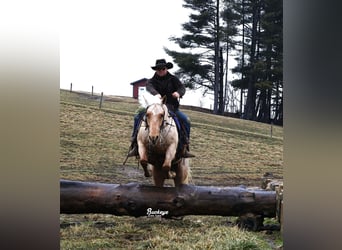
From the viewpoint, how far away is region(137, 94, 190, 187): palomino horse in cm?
445

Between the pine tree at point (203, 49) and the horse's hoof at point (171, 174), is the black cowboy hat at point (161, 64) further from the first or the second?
the horse's hoof at point (171, 174)

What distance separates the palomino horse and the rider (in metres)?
0.06

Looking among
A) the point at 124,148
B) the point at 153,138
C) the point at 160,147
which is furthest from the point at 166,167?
the point at 124,148

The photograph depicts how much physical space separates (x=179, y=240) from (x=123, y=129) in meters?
1.14

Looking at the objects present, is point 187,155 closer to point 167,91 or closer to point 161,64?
point 167,91

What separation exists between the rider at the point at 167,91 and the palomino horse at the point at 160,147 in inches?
2.4

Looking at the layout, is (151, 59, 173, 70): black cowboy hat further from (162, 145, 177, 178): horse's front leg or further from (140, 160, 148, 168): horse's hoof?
(140, 160, 148, 168): horse's hoof

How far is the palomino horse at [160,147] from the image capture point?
14.6 feet

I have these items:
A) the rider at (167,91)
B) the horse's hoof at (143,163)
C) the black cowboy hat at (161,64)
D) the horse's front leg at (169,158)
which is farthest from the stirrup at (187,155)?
the black cowboy hat at (161,64)

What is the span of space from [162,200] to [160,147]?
0.49m

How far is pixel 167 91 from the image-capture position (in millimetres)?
4547
